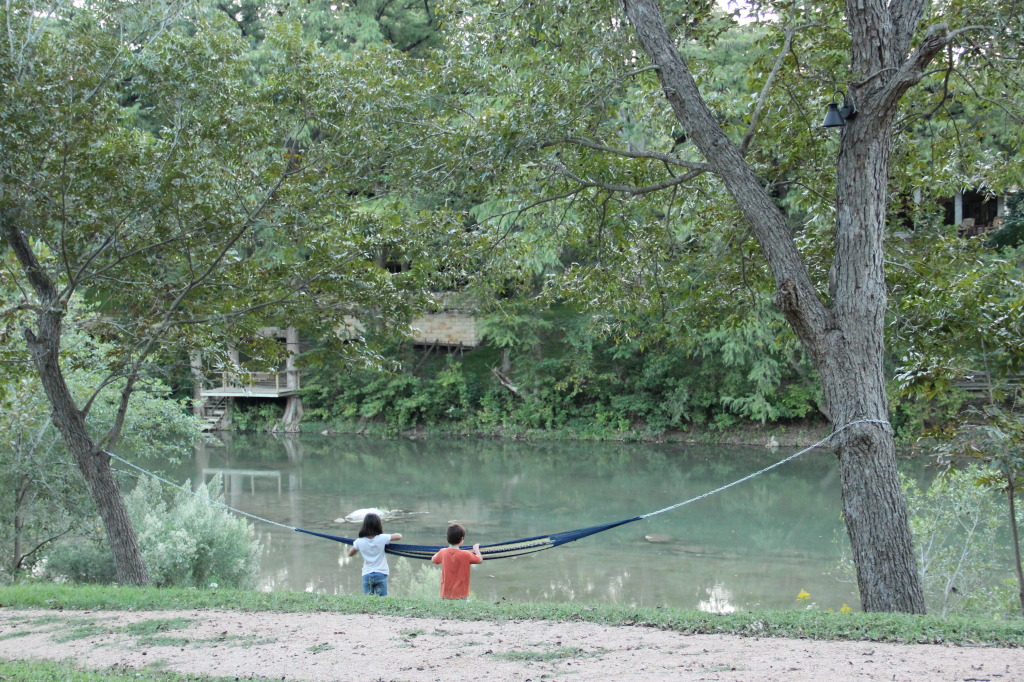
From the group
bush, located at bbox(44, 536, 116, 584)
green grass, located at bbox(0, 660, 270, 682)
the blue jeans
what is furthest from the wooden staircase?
green grass, located at bbox(0, 660, 270, 682)

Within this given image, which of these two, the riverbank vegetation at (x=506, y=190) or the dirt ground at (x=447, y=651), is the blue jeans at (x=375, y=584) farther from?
the riverbank vegetation at (x=506, y=190)

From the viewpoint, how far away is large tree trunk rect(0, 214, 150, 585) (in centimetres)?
705

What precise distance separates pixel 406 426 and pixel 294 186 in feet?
66.6

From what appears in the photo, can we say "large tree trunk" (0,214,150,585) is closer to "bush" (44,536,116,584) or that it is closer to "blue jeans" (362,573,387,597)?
"bush" (44,536,116,584)

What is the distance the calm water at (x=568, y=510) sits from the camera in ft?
34.3

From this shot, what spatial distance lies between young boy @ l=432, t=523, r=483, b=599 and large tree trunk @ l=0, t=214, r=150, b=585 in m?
2.77

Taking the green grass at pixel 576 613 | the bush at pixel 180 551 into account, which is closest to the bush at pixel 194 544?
the bush at pixel 180 551

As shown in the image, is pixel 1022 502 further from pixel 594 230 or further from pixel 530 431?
pixel 530 431

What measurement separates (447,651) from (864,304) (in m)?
3.28

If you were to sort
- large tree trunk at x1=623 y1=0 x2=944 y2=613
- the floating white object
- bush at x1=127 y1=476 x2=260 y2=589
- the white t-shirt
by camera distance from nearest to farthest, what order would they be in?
1. large tree trunk at x1=623 y1=0 x2=944 y2=613
2. the white t-shirt
3. bush at x1=127 y1=476 x2=260 y2=589
4. the floating white object

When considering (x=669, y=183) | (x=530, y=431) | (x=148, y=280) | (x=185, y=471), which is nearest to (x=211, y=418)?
(x=185, y=471)

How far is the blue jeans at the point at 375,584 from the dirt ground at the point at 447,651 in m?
1.13

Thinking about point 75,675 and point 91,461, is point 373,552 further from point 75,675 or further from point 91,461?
point 75,675

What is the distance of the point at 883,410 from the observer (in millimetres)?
5523
